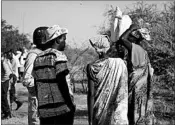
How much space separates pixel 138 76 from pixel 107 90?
3.25ft

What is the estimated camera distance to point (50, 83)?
379 cm

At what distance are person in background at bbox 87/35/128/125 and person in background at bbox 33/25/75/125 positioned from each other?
0.24m

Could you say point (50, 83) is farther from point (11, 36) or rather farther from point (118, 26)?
point (11, 36)

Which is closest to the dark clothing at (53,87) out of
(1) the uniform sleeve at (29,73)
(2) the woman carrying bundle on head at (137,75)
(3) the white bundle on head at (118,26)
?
(1) the uniform sleeve at (29,73)

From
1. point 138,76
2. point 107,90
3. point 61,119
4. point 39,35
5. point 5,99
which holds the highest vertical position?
point 39,35

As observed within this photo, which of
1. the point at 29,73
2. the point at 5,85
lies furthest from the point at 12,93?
the point at 29,73

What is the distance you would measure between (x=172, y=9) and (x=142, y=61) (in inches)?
136

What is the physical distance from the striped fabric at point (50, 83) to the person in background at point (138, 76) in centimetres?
109

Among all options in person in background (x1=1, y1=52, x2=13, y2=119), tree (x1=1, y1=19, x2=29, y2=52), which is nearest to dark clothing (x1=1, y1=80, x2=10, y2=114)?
person in background (x1=1, y1=52, x2=13, y2=119)

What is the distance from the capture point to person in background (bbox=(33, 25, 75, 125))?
3775mm

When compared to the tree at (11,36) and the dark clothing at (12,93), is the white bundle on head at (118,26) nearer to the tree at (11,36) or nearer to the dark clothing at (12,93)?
the dark clothing at (12,93)

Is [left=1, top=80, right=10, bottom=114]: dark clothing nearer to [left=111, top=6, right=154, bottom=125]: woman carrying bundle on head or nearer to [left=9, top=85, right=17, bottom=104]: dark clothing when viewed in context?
[left=9, top=85, right=17, bottom=104]: dark clothing

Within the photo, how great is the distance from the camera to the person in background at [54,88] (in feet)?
12.4

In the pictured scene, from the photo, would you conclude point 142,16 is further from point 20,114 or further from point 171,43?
point 20,114
